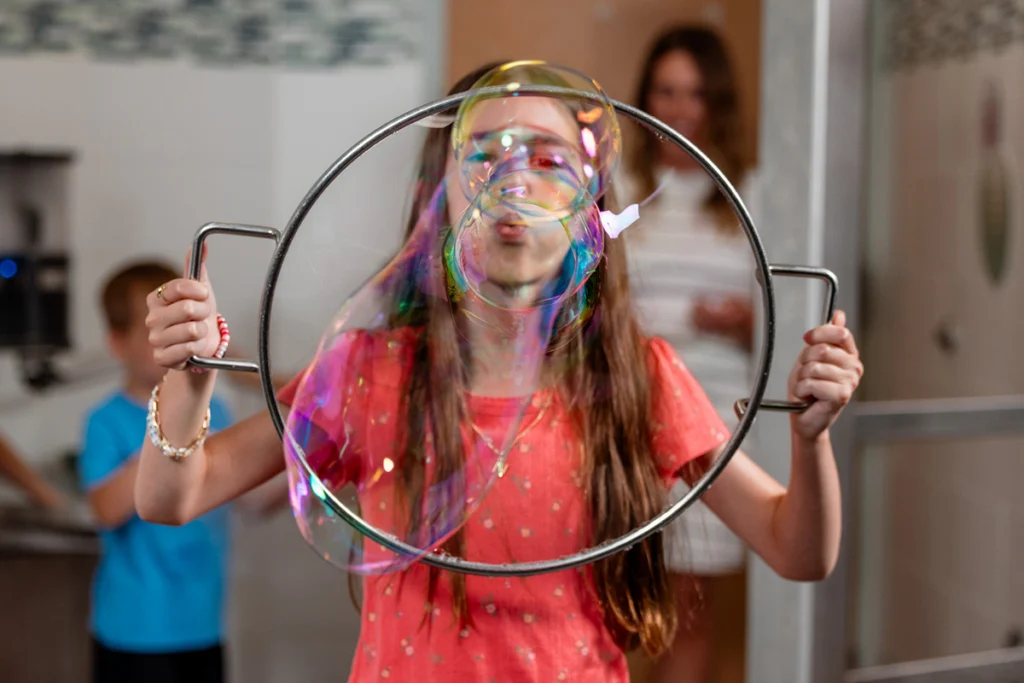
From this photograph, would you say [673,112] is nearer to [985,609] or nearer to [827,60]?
[827,60]

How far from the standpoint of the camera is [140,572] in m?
1.27

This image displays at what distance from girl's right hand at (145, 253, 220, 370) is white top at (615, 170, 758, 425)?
100cm

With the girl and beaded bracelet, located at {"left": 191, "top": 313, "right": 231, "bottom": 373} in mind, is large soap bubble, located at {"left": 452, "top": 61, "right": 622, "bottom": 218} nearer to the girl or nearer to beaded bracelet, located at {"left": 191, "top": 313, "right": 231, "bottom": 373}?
the girl

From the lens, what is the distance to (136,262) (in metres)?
1.46

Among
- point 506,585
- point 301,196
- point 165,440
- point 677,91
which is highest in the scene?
point 677,91

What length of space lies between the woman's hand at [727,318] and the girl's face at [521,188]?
1.01m

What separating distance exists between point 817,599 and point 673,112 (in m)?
0.84

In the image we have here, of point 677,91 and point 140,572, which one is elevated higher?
point 677,91

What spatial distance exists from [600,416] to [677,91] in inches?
43.8

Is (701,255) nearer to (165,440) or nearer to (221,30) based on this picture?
(221,30)

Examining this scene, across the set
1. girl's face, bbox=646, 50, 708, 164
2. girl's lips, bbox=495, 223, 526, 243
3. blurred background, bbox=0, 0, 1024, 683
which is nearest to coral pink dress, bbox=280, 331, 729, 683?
girl's lips, bbox=495, 223, 526, 243

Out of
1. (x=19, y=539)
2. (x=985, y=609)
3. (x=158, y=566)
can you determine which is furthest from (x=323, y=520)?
(x=985, y=609)

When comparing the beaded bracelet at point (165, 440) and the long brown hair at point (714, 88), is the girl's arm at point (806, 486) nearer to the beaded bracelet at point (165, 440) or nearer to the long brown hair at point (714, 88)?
the beaded bracelet at point (165, 440)

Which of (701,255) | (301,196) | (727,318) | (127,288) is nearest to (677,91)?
(701,255)
